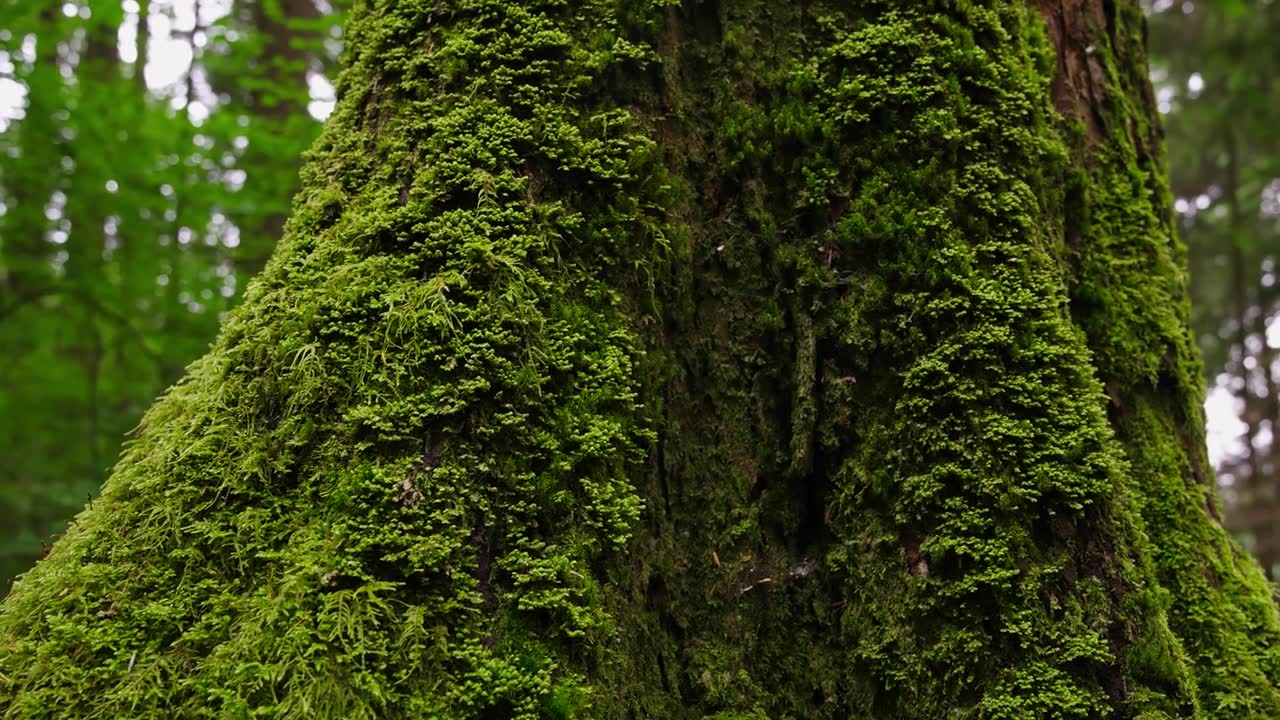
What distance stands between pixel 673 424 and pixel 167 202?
737 cm

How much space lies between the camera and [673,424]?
7.65 feet

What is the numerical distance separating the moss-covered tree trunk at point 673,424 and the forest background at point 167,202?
5313 millimetres

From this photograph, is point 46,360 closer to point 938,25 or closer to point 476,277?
point 476,277

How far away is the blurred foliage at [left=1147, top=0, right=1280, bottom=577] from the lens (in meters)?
10.3

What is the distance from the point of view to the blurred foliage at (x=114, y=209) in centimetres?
712

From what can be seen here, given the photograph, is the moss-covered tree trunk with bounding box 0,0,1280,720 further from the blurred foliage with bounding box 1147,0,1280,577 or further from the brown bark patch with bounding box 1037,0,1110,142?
the blurred foliage with bounding box 1147,0,1280,577

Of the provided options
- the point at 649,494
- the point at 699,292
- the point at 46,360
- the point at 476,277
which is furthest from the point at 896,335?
the point at 46,360

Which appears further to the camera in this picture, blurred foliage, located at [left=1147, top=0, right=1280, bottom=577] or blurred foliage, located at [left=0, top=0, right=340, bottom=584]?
blurred foliage, located at [left=1147, top=0, right=1280, bottom=577]

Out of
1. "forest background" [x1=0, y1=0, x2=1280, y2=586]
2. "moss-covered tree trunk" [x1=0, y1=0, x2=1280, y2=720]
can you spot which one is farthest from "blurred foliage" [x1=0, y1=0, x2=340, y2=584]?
"moss-covered tree trunk" [x1=0, y1=0, x2=1280, y2=720]

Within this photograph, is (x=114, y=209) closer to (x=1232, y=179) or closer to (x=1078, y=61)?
(x=1078, y=61)

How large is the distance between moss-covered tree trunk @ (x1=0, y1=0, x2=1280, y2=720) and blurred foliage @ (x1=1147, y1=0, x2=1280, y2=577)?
413 inches

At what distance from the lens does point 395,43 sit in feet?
8.22

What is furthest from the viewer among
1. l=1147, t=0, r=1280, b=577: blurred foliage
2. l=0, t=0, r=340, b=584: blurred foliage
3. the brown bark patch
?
l=1147, t=0, r=1280, b=577: blurred foliage

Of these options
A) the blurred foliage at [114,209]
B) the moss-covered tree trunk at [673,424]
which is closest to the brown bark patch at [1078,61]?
the moss-covered tree trunk at [673,424]
